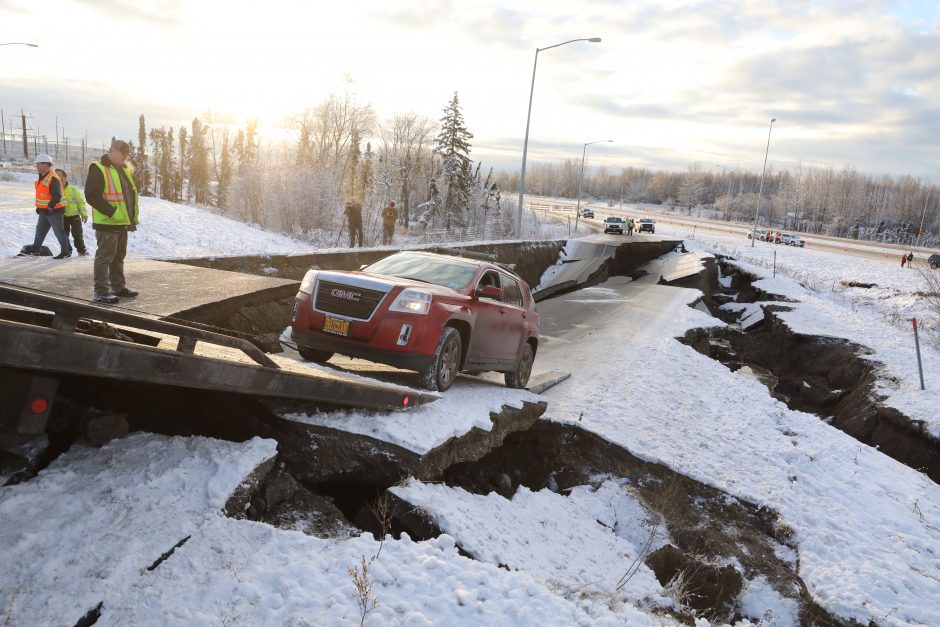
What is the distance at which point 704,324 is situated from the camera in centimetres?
2186

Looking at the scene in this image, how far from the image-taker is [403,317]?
23.0 ft

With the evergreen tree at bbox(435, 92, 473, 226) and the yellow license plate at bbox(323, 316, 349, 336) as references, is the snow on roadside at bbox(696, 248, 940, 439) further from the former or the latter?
the evergreen tree at bbox(435, 92, 473, 226)

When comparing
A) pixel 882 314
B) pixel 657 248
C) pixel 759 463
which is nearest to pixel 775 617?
pixel 759 463

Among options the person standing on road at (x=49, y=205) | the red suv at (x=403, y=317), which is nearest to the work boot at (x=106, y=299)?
the red suv at (x=403, y=317)

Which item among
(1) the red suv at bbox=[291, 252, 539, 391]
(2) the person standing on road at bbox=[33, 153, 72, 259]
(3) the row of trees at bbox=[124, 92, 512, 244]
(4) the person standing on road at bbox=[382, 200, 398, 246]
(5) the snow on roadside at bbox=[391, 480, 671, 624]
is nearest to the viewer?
(5) the snow on roadside at bbox=[391, 480, 671, 624]

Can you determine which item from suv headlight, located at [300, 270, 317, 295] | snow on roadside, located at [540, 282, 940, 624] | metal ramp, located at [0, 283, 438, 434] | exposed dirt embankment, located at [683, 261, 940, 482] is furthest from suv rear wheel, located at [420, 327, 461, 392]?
exposed dirt embankment, located at [683, 261, 940, 482]

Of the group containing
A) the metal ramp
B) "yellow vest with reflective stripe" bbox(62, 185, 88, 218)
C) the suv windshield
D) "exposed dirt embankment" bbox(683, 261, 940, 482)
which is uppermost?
"yellow vest with reflective stripe" bbox(62, 185, 88, 218)

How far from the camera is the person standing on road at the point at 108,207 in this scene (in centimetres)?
721

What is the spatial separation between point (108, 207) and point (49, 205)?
499 centimetres

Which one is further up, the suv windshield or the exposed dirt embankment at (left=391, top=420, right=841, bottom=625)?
the suv windshield

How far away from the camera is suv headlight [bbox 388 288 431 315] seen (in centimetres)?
704

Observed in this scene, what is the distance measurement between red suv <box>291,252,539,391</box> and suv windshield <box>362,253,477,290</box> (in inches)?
0.5

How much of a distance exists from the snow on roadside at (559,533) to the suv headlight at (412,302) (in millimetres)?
2005

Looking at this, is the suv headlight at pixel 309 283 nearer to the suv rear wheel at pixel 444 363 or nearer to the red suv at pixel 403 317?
the red suv at pixel 403 317
